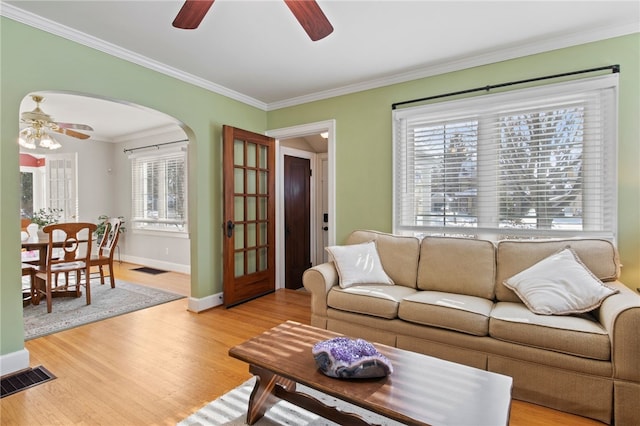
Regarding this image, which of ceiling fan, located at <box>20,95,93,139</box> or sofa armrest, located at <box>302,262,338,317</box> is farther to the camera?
ceiling fan, located at <box>20,95,93,139</box>

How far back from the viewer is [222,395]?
205 centimetres

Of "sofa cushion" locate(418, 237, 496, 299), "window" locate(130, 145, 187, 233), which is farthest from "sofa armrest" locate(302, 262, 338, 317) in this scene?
"window" locate(130, 145, 187, 233)

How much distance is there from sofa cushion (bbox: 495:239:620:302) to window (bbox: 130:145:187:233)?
4.91 metres

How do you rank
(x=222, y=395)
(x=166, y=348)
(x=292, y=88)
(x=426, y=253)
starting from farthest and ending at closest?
(x=292, y=88) → (x=426, y=253) → (x=166, y=348) → (x=222, y=395)

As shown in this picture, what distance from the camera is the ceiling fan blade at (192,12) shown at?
1.65 meters

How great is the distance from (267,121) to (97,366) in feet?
11.3

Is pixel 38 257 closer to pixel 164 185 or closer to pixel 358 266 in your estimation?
pixel 164 185

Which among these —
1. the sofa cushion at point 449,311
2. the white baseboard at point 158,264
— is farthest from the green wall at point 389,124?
the white baseboard at point 158,264

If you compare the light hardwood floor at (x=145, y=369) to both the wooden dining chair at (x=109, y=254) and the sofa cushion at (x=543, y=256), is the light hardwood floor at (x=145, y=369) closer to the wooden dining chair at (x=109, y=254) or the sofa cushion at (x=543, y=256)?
the sofa cushion at (x=543, y=256)

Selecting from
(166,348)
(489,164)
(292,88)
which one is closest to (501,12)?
(489,164)

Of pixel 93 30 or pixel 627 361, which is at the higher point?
pixel 93 30

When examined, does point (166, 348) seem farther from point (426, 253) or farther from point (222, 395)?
point (426, 253)

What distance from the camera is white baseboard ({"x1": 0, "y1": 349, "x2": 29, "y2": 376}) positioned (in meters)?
2.24

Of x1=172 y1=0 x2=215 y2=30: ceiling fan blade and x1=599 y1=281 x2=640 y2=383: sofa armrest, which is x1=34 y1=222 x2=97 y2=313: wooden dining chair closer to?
x1=172 y1=0 x2=215 y2=30: ceiling fan blade
